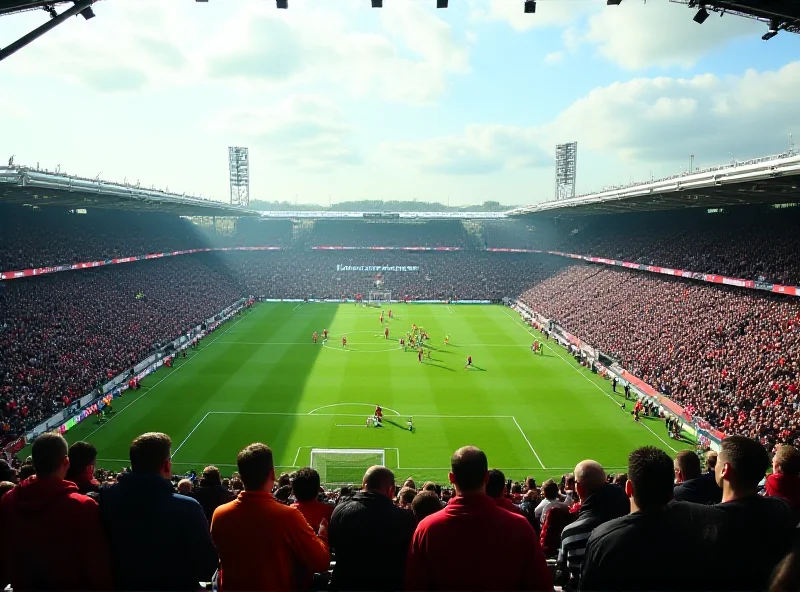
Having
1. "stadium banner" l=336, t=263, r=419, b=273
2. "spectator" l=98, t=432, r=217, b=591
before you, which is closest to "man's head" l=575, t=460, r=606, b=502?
"spectator" l=98, t=432, r=217, b=591

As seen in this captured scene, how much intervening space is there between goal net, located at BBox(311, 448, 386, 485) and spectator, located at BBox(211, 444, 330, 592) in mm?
18454

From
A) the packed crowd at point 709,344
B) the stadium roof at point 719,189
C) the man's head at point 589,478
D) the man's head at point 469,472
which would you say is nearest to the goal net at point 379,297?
the packed crowd at point 709,344

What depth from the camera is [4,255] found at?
1519 inches

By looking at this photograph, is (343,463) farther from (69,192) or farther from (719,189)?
(719,189)

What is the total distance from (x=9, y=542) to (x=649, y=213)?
62.9 m

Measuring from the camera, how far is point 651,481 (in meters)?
3.82

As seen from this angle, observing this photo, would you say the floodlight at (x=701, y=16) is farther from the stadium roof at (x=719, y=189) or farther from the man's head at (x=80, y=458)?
the man's head at (x=80, y=458)

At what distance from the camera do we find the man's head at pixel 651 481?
3.79 m

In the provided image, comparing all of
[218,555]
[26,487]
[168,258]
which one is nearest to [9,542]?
[26,487]

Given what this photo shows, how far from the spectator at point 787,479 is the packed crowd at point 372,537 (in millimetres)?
1675

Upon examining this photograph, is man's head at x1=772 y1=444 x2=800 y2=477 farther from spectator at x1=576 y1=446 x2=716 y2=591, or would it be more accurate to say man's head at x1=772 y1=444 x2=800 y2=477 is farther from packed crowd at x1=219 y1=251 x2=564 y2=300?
packed crowd at x1=219 y1=251 x2=564 y2=300

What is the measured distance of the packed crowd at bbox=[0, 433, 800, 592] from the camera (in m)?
3.71

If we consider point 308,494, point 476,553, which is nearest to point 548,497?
point 308,494

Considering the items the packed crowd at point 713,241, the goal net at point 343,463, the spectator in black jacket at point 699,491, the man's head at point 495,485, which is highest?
the packed crowd at point 713,241
